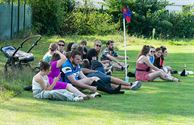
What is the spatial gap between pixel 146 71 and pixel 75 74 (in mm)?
4100

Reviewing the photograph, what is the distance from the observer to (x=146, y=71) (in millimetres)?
17125

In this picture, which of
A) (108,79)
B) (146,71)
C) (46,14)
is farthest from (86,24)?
(108,79)

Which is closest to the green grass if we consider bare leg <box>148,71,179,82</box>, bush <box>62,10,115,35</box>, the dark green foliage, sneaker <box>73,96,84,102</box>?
sneaker <box>73,96,84,102</box>

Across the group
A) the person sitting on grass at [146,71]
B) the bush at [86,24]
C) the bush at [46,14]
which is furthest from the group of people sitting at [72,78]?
the bush at [86,24]

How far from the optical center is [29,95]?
13.0 metres

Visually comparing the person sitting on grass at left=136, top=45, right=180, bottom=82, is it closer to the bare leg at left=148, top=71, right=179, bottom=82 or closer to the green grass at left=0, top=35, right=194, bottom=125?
the bare leg at left=148, top=71, right=179, bottom=82

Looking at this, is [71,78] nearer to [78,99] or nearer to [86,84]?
[86,84]

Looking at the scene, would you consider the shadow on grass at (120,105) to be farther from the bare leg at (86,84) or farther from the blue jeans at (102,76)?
the blue jeans at (102,76)

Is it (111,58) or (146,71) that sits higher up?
(111,58)

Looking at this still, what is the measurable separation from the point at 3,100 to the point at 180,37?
128 feet

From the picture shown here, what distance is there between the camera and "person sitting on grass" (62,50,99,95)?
13328 mm

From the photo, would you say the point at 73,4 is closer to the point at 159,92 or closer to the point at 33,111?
the point at 159,92

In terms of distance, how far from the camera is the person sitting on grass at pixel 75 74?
13328 mm

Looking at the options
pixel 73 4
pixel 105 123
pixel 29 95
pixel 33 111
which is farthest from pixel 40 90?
pixel 73 4
